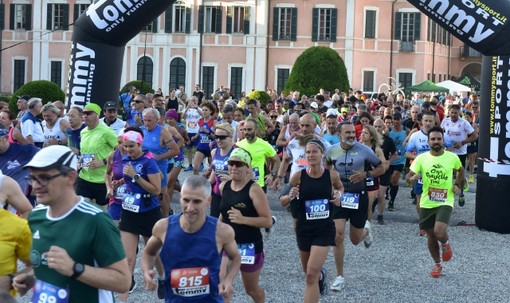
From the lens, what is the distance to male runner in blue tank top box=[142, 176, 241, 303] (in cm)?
612

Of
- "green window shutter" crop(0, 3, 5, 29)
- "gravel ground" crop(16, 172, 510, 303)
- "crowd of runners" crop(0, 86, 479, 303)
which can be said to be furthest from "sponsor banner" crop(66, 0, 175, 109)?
"green window shutter" crop(0, 3, 5, 29)

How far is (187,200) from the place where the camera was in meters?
6.12

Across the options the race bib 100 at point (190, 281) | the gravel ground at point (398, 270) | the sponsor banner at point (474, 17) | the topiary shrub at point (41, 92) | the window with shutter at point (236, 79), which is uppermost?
the window with shutter at point (236, 79)

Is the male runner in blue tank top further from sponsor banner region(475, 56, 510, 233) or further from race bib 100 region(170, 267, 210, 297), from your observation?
sponsor banner region(475, 56, 510, 233)

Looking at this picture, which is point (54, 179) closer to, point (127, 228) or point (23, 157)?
point (127, 228)

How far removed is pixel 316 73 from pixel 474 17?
Result: 33407 mm

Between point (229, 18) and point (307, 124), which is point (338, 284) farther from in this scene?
point (229, 18)

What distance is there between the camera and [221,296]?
626 centimetres

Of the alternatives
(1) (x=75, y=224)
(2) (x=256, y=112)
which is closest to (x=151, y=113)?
(2) (x=256, y=112)

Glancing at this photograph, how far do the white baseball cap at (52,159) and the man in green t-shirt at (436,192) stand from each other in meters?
6.40

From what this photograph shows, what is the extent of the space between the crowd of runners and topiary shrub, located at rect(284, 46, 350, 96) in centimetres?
2799

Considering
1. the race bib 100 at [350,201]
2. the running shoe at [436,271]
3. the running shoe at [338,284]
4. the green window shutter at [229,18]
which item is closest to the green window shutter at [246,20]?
the green window shutter at [229,18]

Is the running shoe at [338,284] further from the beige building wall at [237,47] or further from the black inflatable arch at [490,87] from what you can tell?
the beige building wall at [237,47]

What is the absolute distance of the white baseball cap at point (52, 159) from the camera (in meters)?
4.86
